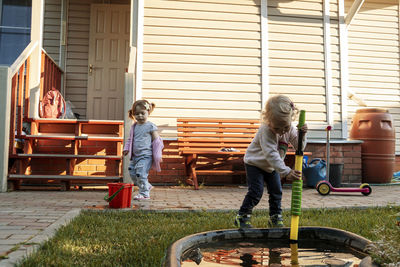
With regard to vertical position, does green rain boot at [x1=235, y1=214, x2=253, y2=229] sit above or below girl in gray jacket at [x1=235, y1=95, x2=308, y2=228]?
below

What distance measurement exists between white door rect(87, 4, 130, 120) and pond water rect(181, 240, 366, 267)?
585 cm

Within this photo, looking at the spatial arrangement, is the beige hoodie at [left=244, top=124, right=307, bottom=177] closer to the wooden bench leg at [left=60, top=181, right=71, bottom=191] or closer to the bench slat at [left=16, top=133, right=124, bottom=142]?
the bench slat at [left=16, top=133, right=124, bottom=142]

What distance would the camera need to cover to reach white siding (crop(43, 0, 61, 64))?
Result: 7.48 metres

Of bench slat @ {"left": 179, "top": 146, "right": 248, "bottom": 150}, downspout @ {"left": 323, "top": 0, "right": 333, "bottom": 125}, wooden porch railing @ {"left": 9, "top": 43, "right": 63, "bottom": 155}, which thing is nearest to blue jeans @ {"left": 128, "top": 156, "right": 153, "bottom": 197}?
bench slat @ {"left": 179, "top": 146, "right": 248, "bottom": 150}

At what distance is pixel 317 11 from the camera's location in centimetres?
708

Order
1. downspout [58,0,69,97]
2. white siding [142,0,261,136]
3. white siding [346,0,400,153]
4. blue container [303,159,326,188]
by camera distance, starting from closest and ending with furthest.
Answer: blue container [303,159,326,188] < white siding [142,0,261,136] < downspout [58,0,69,97] < white siding [346,0,400,153]

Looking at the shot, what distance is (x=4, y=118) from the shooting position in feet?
16.5

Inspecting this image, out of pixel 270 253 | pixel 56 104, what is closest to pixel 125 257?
pixel 270 253

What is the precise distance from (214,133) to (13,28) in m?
4.98

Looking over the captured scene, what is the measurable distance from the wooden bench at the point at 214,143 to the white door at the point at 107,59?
6.33 ft

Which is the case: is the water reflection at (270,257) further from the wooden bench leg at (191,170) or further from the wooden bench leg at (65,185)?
the wooden bench leg at (65,185)

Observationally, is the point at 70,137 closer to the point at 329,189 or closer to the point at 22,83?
the point at 22,83

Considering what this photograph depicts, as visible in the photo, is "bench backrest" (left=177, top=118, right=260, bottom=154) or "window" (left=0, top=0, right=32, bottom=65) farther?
"window" (left=0, top=0, right=32, bottom=65)

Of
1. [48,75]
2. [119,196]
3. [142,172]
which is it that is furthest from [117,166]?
[119,196]
